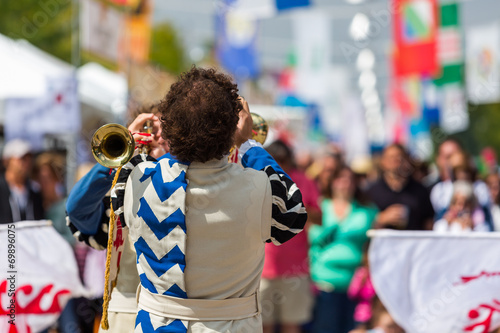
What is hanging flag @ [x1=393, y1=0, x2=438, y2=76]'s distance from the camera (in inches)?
556

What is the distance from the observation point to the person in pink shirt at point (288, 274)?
250 inches

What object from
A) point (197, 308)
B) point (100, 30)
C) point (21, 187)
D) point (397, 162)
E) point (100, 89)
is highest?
point (100, 30)

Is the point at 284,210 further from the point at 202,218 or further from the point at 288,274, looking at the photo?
the point at 288,274

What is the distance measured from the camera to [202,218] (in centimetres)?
262

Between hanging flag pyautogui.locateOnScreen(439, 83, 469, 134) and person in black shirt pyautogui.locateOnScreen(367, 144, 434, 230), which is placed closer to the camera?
person in black shirt pyautogui.locateOnScreen(367, 144, 434, 230)

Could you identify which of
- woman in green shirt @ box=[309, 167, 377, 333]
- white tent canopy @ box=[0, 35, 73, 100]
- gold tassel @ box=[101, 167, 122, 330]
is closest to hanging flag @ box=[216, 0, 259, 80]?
white tent canopy @ box=[0, 35, 73, 100]

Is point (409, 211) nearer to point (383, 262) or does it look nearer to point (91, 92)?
point (383, 262)

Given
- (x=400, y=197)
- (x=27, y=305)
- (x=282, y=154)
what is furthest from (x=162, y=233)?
(x=400, y=197)

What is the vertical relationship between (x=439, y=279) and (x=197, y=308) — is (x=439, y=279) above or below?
below

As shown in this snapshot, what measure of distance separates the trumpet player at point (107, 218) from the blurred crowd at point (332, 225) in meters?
3.05

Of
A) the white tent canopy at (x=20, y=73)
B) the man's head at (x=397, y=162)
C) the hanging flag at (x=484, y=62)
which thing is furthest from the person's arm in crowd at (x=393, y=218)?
the hanging flag at (x=484, y=62)

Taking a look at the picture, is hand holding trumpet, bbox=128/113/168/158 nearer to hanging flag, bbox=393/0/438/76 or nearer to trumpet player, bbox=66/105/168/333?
trumpet player, bbox=66/105/168/333

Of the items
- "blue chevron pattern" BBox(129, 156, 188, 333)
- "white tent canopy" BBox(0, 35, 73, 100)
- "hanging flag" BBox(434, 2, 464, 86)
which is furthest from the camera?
"hanging flag" BBox(434, 2, 464, 86)

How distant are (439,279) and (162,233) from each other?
2432 millimetres
